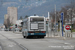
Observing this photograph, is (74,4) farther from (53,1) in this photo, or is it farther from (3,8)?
(3,8)

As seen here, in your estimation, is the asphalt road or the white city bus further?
the white city bus

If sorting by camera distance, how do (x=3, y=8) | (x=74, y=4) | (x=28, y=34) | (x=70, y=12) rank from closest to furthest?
(x=28, y=34), (x=70, y=12), (x=3, y=8), (x=74, y=4)

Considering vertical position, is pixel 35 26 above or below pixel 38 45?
above

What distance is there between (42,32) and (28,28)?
209cm

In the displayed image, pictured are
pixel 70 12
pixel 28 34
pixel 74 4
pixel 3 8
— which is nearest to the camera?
pixel 28 34

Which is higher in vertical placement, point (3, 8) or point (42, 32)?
point (3, 8)

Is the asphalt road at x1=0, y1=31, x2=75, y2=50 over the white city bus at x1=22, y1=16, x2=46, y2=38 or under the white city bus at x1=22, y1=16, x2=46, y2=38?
under

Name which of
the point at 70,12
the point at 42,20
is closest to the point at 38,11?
the point at 70,12

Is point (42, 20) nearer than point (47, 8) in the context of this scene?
Yes

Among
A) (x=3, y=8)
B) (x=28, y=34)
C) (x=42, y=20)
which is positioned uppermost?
(x=3, y=8)

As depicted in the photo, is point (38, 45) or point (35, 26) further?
point (35, 26)

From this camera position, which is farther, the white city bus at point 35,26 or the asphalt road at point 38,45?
the white city bus at point 35,26

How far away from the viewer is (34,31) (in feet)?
104

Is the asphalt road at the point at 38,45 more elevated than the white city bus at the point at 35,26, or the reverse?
the white city bus at the point at 35,26
